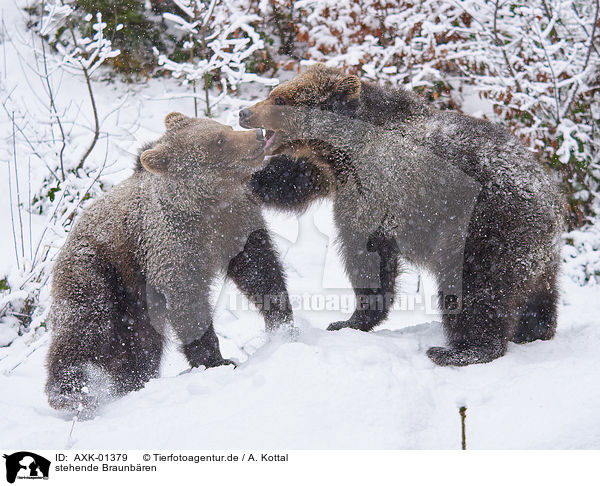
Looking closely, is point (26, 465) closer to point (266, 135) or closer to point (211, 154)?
point (211, 154)

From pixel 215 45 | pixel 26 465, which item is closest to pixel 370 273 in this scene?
pixel 26 465

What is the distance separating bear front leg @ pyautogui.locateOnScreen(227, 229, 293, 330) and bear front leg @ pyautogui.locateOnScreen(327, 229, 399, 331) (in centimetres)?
46

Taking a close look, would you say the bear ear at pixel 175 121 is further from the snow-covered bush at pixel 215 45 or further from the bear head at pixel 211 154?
the snow-covered bush at pixel 215 45

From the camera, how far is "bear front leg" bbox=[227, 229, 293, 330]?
3914mm

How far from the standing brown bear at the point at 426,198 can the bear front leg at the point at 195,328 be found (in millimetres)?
884

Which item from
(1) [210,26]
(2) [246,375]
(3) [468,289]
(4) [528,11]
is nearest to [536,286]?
(3) [468,289]

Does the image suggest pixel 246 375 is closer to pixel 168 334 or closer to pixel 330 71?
pixel 168 334

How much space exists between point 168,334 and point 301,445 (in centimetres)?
171

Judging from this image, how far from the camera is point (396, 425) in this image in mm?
2633

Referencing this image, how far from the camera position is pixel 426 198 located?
3631 millimetres

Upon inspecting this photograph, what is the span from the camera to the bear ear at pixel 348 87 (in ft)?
12.5

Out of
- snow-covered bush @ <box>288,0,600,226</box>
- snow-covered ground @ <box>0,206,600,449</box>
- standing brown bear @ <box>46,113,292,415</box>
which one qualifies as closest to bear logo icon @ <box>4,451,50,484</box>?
snow-covered ground @ <box>0,206,600,449</box>

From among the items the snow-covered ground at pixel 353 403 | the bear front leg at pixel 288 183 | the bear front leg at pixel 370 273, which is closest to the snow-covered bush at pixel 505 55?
the bear front leg at pixel 288 183

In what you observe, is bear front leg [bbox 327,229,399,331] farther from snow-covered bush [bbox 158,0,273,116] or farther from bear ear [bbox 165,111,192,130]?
snow-covered bush [bbox 158,0,273,116]
